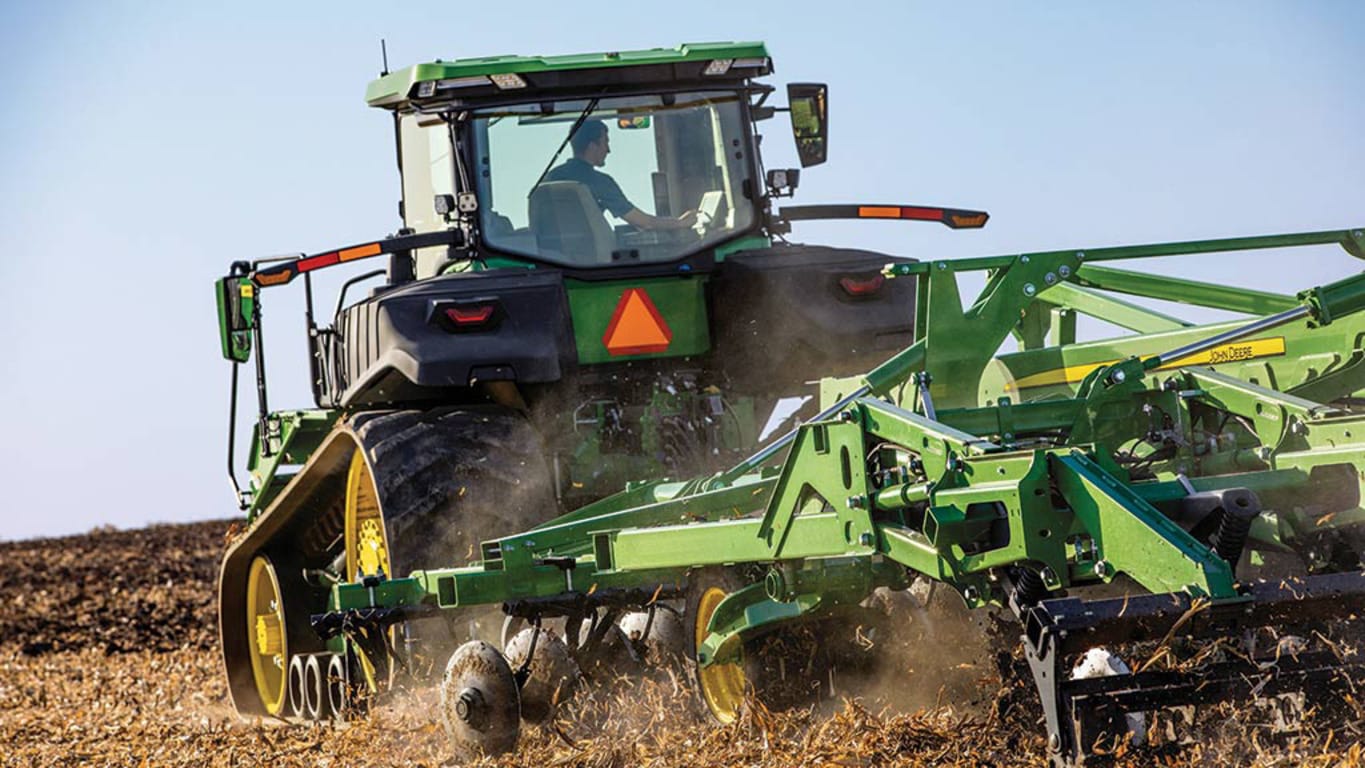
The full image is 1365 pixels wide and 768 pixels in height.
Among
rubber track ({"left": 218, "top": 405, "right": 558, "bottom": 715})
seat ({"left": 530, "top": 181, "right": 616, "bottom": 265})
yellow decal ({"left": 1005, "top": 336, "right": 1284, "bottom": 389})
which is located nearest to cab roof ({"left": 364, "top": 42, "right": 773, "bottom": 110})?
seat ({"left": 530, "top": 181, "right": 616, "bottom": 265})

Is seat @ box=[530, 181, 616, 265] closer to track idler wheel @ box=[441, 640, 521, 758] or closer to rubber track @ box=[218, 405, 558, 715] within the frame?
rubber track @ box=[218, 405, 558, 715]

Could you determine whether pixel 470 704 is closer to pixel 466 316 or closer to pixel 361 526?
pixel 466 316

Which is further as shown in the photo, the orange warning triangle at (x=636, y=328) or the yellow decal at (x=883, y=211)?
the yellow decal at (x=883, y=211)

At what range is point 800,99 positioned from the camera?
28.0 feet

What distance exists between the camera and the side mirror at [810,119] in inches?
336

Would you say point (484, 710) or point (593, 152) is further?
point (593, 152)

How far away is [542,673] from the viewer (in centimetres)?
664

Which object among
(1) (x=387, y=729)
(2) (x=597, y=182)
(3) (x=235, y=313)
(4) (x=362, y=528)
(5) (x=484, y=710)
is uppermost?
(2) (x=597, y=182)

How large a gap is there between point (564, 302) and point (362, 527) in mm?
1544

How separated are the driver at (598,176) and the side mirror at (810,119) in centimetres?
70

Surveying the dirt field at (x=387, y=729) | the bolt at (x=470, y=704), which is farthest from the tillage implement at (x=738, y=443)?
the dirt field at (x=387, y=729)

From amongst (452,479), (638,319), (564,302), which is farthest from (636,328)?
(452,479)

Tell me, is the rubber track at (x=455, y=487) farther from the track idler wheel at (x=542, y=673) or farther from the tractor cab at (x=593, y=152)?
the tractor cab at (x=593, y=152)

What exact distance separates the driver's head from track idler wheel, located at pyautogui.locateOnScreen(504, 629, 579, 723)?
2327 millimetres
